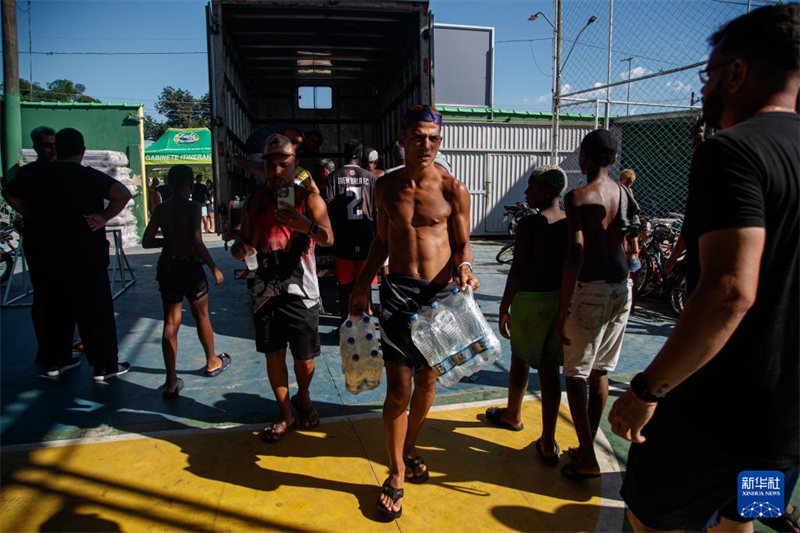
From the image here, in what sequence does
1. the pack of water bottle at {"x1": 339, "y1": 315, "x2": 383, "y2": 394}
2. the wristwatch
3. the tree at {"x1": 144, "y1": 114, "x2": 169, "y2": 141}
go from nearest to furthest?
1. the wristwatch
2. the pack of water bottle at {"x1": 339, "y1": 315, "x2": 383, "y2": 394}
3. the tree at {"x1": 144, "y1": 114, "x2": 169, "y2": 141}

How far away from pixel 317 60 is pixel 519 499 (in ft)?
26.0

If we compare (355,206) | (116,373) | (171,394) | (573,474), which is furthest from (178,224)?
(573,474)

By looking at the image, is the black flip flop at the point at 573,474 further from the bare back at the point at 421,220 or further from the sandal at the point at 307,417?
the sandal at the point at 307,417

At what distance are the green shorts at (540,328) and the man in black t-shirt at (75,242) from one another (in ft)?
11.2

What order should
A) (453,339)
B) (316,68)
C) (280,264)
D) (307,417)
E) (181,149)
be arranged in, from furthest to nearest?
(181,149), (316,68), (307,417), (280,264), (453,339)

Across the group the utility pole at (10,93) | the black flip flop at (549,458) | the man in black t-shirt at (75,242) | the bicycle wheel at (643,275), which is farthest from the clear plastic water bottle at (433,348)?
the utility pole at (10,93)

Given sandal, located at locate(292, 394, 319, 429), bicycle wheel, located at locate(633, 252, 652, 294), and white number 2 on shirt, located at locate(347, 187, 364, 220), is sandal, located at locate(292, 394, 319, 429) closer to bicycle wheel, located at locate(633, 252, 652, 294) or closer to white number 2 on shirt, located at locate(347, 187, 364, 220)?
white number 2 on shirt, located at locate(347, 187, 364, 220)

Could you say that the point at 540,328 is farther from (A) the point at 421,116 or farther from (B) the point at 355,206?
(B) the point at 355,206

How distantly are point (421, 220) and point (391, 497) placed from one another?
1466 millimetres

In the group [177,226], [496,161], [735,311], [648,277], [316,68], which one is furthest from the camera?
[496,161]

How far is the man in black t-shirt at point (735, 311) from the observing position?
1.39 m

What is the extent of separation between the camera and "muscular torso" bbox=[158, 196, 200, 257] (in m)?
4.07

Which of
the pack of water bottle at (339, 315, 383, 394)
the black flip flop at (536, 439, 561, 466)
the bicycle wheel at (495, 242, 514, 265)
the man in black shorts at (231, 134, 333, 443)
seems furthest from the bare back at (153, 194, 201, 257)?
the bicycle wheel at (495, 242, 514, 265)

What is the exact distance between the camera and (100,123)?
14.3 m
